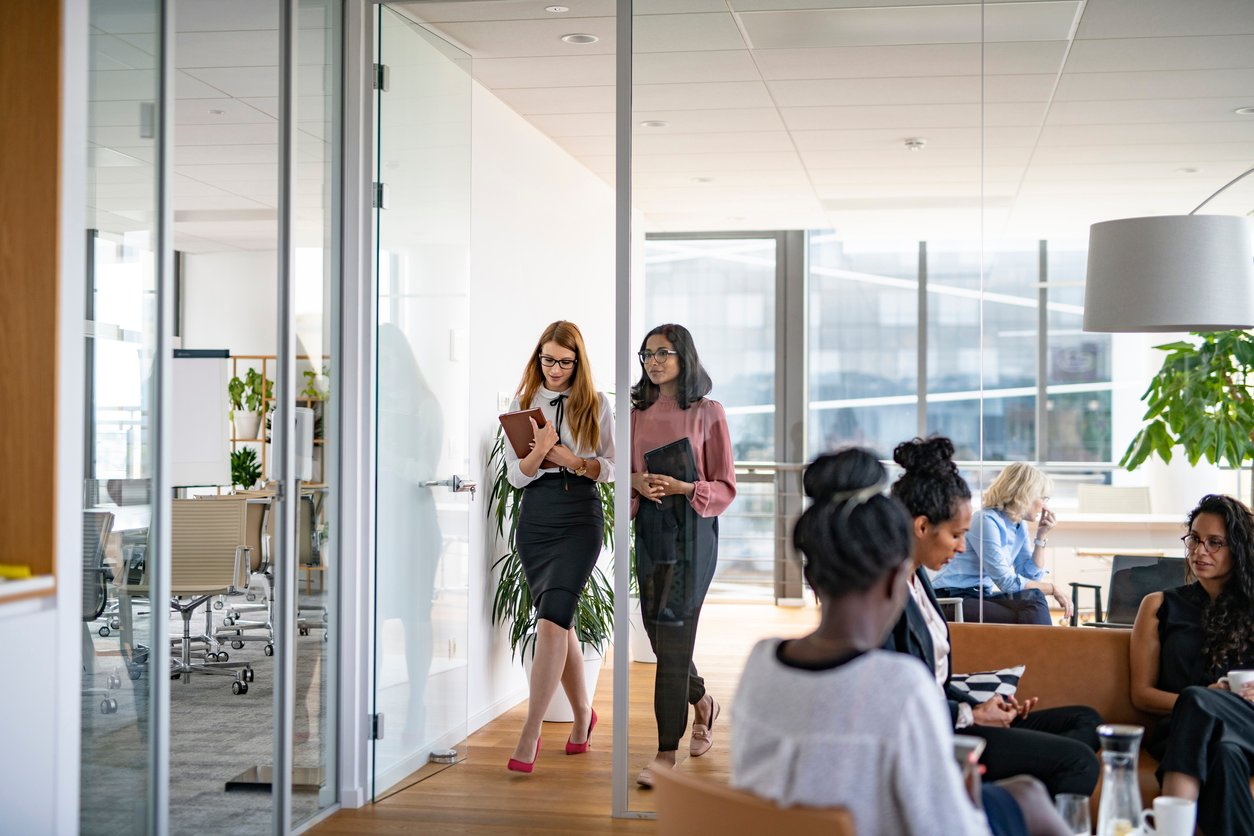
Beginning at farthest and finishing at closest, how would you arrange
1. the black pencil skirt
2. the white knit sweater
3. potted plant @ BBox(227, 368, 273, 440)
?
1. potted plant @ BBox(227, 368, 273, 440)
2. the black pencil skirt
3. the white knit sweater

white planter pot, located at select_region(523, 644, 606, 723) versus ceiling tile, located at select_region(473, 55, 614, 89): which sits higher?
ceiling tile, located at select_region(473, 55, 614, 89)

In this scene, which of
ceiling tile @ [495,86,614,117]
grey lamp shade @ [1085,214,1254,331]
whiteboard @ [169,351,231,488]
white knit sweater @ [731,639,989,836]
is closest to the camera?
white knit sweater @ [731,639,989,836]

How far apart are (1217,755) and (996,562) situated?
41.6 inches

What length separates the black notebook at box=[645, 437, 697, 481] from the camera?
4.21 meters

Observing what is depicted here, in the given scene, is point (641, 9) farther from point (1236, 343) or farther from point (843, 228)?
point (1236, 343)

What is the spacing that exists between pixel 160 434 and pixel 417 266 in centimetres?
159

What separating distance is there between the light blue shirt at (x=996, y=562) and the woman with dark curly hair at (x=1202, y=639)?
473mm

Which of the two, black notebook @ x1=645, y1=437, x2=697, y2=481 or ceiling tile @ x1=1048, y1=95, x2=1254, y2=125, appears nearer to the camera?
ceiling tile @ x1=1048, y1=95, x2=1254, y2=125

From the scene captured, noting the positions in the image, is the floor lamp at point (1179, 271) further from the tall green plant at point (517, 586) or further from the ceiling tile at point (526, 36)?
the tall green plant at point (517, 586)

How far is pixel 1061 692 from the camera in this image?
11.8 ft

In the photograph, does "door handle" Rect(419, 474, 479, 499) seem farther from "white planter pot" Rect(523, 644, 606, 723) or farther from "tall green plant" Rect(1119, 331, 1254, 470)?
"tall green plant" Rect(1119, 331, 1254, 470)

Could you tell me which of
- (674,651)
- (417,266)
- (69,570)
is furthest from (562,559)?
(69,570)

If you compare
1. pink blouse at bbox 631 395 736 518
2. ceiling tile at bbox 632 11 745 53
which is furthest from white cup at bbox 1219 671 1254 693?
ceiling tile at bbox 632 11 745 53

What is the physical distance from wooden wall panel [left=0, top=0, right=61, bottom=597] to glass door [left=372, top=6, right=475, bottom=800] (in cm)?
166
